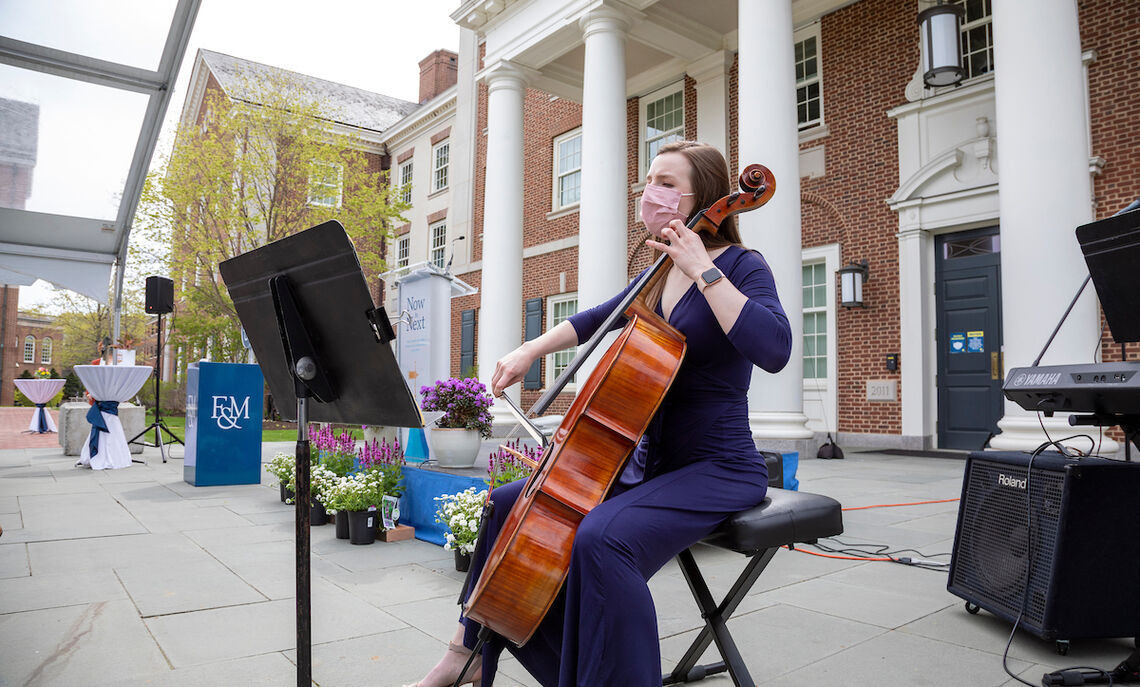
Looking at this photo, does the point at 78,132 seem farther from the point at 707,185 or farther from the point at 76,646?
the point at 707,185

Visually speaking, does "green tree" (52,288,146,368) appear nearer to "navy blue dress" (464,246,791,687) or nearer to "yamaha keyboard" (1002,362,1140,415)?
"navy blue dress" (464,246,791,687)

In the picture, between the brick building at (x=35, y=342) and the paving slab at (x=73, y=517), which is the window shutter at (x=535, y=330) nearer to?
the paving slab at (x=73, y=517)

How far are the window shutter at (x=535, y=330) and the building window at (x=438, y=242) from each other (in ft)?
15.8

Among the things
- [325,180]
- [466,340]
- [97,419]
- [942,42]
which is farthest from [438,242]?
[942,42]

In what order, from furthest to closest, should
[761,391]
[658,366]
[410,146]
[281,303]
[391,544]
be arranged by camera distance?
[410,146], [761,391], [391,544], [281,303], [658,366]

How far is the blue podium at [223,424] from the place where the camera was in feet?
22.7

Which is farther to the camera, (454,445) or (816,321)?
(816,321)

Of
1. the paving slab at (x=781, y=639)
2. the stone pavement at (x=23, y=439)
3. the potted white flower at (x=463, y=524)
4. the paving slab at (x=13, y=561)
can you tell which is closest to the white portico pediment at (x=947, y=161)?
the paving slab at (x=781, y=639)

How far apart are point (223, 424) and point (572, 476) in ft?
20.7

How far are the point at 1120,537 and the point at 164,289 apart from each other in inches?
440

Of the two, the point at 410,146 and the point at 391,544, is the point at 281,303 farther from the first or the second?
the point at 410,146

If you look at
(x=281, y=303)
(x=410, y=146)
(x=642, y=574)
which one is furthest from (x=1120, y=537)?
(x=410, y=146)

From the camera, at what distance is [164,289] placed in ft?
33.6

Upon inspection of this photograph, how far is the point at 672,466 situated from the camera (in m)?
1.95
